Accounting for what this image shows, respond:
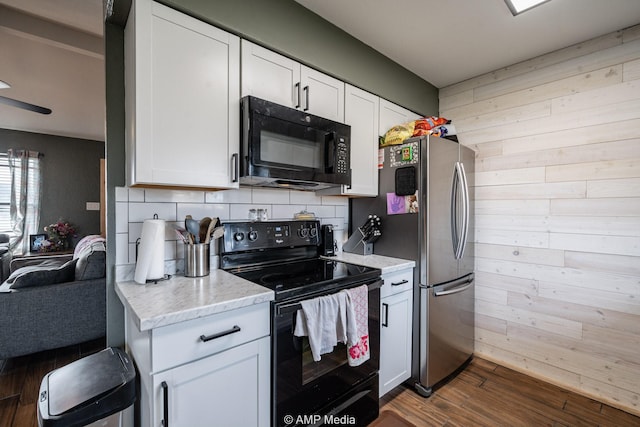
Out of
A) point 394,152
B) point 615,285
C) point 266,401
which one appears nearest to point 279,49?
point 394,152

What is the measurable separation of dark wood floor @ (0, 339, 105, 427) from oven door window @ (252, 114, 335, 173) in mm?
2094

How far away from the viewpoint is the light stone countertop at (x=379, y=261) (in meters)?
1.82

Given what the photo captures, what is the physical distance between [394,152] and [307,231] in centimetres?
86

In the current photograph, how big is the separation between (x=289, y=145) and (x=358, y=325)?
105 centimetres

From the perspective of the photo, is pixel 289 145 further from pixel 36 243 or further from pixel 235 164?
pixel 36 243

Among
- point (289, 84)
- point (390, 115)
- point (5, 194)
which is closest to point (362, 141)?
point (390, 115)

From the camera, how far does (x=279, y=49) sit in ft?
5.45

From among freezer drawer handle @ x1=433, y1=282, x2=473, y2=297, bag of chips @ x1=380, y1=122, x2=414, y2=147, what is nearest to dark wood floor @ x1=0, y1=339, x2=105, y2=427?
freezer drawer handle @ x1=433, y1=282, x2=473, y2=297

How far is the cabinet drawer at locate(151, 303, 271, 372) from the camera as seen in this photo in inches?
39.0

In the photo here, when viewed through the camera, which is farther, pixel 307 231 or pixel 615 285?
pixel 307 231

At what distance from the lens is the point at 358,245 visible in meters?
2.29

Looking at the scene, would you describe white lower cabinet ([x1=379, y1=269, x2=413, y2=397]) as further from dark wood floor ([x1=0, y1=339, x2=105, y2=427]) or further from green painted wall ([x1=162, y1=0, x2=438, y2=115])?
dark wood floor ([x1=0, y1=339, x2=105, y2=427])

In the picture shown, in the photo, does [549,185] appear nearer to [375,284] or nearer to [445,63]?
[445,63]

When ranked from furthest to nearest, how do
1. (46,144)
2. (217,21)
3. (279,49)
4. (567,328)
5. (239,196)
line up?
1. (46,144)
2. (567,328)
3. (239,196)
4. (279,49)
5. (217,21)
